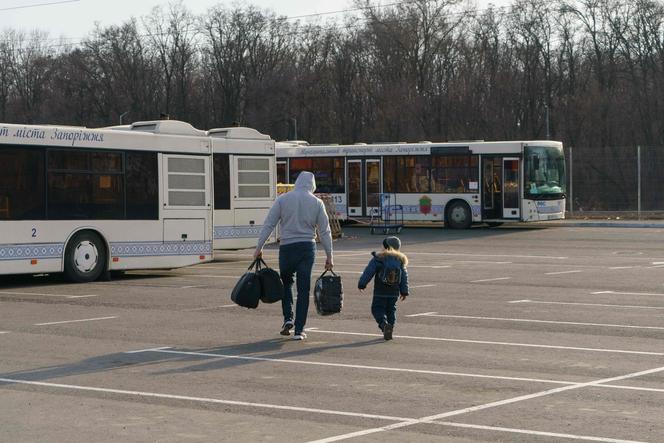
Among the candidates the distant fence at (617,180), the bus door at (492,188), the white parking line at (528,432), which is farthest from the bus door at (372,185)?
the white parking line at (528,432)

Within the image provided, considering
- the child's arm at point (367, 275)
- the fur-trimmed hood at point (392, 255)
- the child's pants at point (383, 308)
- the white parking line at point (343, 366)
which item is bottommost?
the white parking line at point (343, 366)

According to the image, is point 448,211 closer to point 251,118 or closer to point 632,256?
point 632,256

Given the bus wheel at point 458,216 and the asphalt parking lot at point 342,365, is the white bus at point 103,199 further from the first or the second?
the bus wheel at point 458,216

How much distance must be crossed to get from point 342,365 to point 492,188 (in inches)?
1141

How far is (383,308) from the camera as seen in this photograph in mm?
13703

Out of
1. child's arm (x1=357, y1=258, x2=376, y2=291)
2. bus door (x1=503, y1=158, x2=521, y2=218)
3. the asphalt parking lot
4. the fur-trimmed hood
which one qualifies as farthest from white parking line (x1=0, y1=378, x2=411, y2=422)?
bus door (x1=503, y1=158, x2=521, y2=218)

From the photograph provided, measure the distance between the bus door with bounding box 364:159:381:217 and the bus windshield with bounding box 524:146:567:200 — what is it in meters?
5.72

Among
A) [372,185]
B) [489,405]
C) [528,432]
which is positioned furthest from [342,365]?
[372,185]

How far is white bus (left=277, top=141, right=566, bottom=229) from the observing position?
3975 centimetres

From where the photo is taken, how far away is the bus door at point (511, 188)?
130ft

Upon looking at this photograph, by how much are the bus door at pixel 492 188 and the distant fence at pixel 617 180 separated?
8.19 metres

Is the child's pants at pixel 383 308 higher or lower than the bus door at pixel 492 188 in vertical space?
lower

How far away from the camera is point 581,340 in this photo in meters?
13.4

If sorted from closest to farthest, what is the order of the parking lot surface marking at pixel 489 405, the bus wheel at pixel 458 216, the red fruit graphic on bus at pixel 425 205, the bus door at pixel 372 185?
the parking lot surface marking at pixel 489 405 < the bus wheel at pixel 458 216 < the red fruit graphic on bus at pixel 425 205 < the bus door at pixel 372 185
